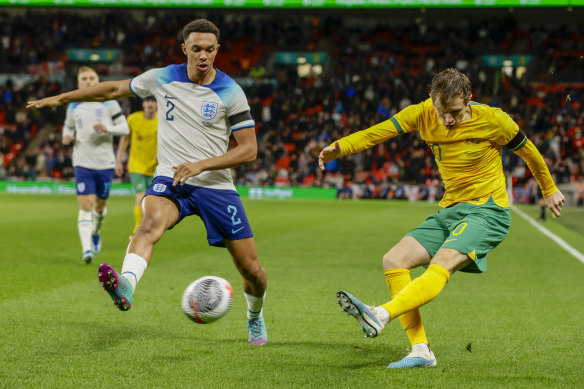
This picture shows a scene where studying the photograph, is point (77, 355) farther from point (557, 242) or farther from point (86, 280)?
point (557, 242)

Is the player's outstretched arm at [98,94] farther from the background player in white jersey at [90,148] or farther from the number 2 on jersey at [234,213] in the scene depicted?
the background player in white jersey at [90,148]

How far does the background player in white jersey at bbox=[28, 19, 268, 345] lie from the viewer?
489cm

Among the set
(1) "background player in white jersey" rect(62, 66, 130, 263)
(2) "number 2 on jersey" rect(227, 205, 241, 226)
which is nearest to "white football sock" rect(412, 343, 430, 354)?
(2) "number 2 on jersey" rect(227, 205, 241, 226)

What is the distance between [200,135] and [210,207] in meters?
0.54

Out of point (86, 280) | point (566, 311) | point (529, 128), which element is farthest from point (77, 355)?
point (529, 128)

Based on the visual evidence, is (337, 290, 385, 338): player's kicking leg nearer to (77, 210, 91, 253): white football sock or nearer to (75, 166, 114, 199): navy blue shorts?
(77, 210, 91, 253): white football sock

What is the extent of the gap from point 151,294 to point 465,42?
33251 mm

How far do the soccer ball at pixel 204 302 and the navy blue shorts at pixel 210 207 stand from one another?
313 millimetres

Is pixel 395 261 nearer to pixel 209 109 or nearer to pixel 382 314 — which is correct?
pixel 382 314

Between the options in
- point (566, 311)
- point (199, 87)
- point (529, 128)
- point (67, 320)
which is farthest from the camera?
point (529, 128)

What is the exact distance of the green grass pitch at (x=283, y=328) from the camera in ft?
14.2

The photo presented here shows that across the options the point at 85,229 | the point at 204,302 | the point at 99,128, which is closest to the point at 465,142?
the point at 204,302

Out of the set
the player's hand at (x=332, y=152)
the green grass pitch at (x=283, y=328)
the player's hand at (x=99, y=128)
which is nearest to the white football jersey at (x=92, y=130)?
the player's hand at (x=99, y=128)

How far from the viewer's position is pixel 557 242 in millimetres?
14219
